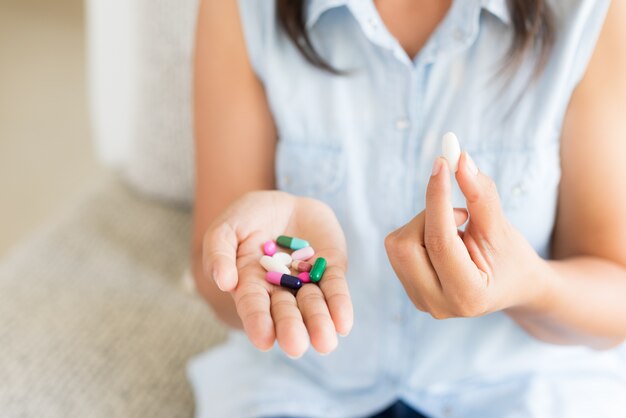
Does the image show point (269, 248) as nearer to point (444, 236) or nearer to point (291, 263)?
point (291, 263)

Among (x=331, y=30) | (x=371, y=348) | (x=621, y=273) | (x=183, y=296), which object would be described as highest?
(x=331, y=30)

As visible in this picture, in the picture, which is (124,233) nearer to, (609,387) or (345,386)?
(345,386)

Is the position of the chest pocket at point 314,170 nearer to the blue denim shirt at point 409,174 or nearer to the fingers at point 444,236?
the blue denim shirt at point 409,174

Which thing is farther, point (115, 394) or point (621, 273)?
point (115, 394)

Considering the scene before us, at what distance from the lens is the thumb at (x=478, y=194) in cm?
50

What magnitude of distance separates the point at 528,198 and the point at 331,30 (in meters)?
0.24

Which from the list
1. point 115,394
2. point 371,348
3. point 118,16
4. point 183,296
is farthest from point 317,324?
point 118,16

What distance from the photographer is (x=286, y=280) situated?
56cm

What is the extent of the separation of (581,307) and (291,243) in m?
0.26

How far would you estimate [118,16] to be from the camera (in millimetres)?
1130

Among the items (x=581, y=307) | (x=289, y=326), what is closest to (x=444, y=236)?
(x=289, y=326)

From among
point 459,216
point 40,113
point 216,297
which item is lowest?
point 40,113

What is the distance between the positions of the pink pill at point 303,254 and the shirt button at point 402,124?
0.60ft

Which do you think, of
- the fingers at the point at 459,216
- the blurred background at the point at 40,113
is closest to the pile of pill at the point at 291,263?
the fingers at the point at 459,216
